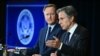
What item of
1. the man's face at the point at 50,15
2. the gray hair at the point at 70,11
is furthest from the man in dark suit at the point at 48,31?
the gray hair at the point at 70,11

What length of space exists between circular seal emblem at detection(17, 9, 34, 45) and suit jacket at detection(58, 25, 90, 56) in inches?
13.6

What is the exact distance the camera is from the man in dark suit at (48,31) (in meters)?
2.11

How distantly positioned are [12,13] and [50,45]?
46 centimetres

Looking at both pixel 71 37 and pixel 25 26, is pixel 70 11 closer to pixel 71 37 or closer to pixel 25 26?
pixel 71 37

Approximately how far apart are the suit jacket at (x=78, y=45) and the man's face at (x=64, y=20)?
8 centimetres

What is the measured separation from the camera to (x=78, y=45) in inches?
78.2

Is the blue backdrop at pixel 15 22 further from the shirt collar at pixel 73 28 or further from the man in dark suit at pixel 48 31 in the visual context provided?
the shirt collar at pixel 73 28

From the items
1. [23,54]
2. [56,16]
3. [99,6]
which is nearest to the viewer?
[99,6]

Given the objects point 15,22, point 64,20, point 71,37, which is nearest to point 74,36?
point 71,37

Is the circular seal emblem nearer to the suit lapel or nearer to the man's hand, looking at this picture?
the man's hand

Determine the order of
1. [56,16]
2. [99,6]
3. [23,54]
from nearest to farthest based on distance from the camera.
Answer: [99,6] → [56,16] → [23,54]

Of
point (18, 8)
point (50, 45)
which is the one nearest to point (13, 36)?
point (18, 8)

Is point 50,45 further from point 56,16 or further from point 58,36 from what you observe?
point 56,16

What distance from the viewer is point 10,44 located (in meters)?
2.31
